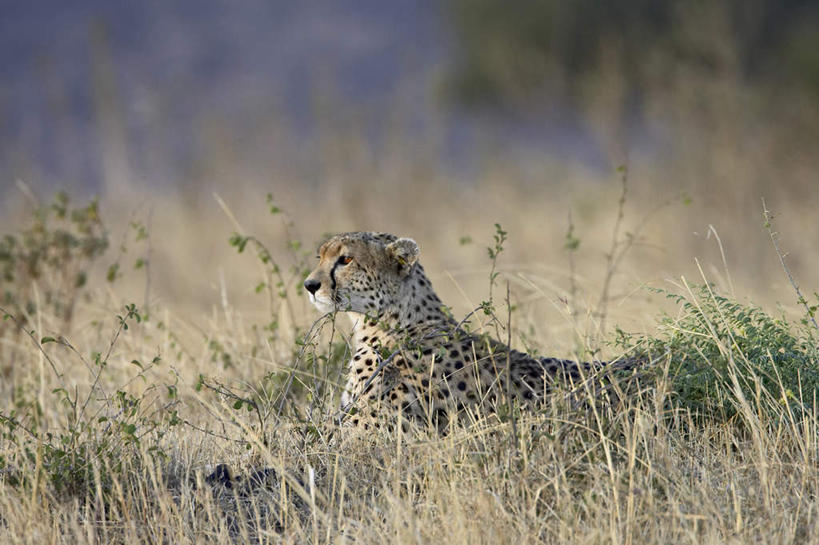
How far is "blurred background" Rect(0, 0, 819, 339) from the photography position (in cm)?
985

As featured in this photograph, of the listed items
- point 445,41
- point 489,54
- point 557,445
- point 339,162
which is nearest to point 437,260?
point 339,162

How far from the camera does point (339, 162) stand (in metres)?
12.0

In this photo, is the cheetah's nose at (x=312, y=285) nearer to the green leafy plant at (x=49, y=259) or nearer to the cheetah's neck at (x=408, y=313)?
the cheetah's neck at (x=408, y=313)

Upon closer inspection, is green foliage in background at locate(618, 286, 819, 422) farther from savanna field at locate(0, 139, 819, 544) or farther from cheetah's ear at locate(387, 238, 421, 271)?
cheetah's ear at locate(387, 238, 421, 271)

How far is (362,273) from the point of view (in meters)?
4.41

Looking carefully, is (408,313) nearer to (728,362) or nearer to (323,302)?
(323,302)

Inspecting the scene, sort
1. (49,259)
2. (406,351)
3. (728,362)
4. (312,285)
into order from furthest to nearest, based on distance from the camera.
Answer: (49,259) < (312,285) < (406,351) < (728,362)

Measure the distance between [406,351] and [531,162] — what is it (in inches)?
399

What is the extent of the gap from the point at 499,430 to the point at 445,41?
1909cm

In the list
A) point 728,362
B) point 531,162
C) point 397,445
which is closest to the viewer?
point 397,445

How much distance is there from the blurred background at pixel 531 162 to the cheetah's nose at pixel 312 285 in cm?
111

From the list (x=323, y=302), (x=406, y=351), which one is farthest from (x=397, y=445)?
(x=323, y=302)

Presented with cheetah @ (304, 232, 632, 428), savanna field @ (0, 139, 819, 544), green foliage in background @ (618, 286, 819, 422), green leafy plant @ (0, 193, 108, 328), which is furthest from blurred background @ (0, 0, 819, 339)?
green leafy plant @ (0, 193, 108, 328)

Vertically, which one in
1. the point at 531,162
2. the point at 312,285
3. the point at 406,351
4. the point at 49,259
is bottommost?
the point at 406,351
